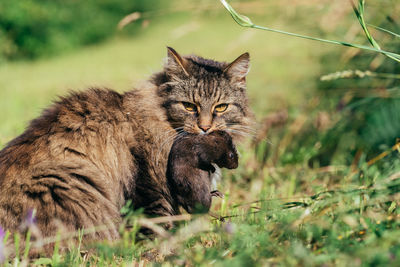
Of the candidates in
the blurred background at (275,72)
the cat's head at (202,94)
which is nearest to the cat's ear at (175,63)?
the cat's head at (202,94)

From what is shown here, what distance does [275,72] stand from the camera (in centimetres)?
791

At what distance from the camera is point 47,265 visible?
1979 mm

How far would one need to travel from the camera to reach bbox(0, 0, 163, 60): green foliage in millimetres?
11292

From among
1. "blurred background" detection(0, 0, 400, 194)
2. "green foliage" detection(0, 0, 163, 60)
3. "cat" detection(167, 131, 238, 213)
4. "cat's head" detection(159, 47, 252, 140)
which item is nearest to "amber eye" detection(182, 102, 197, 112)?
"cat's head" detection(159, 47, 252, 140)

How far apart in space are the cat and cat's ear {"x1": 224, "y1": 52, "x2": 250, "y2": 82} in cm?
54

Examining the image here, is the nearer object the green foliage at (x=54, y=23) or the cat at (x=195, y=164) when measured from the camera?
the cat at (x=195, y=164)

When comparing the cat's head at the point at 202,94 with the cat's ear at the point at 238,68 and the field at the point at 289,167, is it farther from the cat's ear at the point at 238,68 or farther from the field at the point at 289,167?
the field at the point at 289,167

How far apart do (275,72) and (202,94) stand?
5477mm

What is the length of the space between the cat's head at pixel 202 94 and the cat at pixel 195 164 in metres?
0.20

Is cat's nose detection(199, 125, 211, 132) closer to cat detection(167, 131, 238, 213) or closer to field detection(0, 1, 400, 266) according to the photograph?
cat detection(167, 131, 238, 213)

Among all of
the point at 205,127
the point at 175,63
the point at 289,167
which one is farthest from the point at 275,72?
the point at 205,127

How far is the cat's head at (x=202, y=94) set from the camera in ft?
8.82

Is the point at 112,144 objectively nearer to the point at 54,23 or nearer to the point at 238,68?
the point at 238,68

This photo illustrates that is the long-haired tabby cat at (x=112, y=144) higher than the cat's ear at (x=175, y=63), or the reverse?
the cat's ear at (x=175, y=63)
